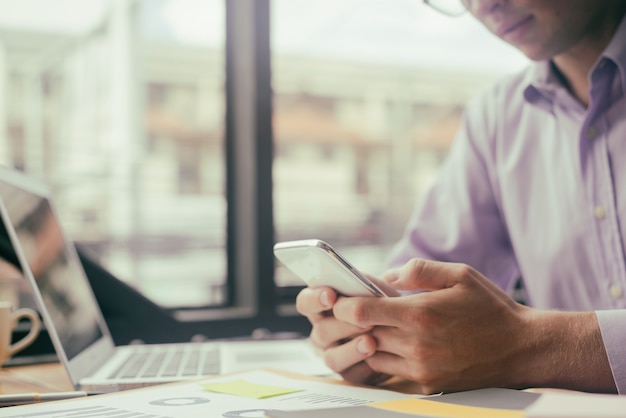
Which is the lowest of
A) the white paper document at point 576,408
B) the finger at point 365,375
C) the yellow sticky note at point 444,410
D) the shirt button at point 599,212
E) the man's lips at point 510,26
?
the finger at point 365,375

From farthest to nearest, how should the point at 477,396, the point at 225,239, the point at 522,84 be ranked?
1. the point at 225,239
2. the point at 522,84
3. the point at 477,396

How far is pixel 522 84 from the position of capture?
1.36 meters

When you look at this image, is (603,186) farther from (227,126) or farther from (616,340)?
(227,126)

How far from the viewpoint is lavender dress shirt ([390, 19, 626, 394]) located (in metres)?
1.14

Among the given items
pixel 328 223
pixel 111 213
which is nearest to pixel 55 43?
pixel 111 213

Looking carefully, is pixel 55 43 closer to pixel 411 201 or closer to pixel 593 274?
pixel 411 201

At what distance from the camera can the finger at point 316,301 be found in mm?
804

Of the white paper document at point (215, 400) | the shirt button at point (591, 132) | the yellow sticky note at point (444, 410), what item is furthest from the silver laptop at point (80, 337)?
the shirt button at point (591, 132)

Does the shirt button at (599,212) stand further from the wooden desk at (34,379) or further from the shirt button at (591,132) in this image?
the wooden desk at (34,379)

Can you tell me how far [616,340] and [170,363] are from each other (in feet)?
2.10

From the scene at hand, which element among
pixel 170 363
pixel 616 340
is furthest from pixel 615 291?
pixel 170 363

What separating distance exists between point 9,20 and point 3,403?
1164mm

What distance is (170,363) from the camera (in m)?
1.02

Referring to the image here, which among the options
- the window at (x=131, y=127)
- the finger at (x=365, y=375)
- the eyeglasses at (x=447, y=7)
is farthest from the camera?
the window at (x=131, y=127)
